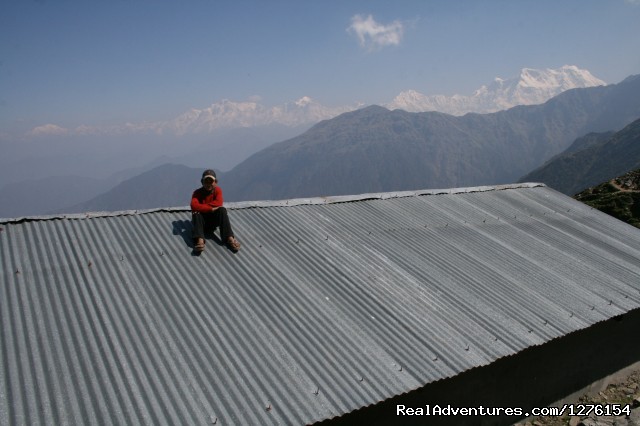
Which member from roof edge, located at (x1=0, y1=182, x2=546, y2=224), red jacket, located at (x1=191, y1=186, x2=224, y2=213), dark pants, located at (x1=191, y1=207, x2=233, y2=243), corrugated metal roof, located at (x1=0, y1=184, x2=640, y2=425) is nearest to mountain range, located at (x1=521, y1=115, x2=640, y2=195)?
roof edge, located at (x1=0, y1=182, x2=546, y2=224)

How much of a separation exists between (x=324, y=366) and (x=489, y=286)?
4134 millimetres

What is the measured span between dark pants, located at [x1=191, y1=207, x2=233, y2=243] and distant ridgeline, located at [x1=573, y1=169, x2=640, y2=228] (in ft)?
64.8

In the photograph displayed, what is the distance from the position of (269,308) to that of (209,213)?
7.97 ft

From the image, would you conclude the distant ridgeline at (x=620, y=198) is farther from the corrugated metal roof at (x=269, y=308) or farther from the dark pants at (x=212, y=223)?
the dark pants at (x=212, y=223)

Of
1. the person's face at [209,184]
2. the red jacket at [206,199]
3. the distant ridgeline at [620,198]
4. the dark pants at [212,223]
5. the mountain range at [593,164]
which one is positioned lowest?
the distant ridgeline at [620,198]

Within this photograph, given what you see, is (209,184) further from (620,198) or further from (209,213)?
(620,198)

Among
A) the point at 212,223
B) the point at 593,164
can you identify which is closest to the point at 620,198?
the point at 212,223

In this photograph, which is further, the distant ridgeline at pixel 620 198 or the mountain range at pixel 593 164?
the mountain range at pixel 593 164

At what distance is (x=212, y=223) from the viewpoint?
7773 mm

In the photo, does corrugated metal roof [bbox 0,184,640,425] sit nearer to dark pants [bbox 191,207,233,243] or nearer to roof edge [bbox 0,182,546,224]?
roof edge [bbox 0,182,546,224]

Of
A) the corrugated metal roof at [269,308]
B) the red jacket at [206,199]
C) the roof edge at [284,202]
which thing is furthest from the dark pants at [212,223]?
the roof edge at [284,202]

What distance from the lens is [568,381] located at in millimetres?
8156

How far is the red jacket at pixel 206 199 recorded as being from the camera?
7598 mm

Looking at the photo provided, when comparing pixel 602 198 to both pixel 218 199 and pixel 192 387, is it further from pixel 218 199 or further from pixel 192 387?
pixel 192 387
